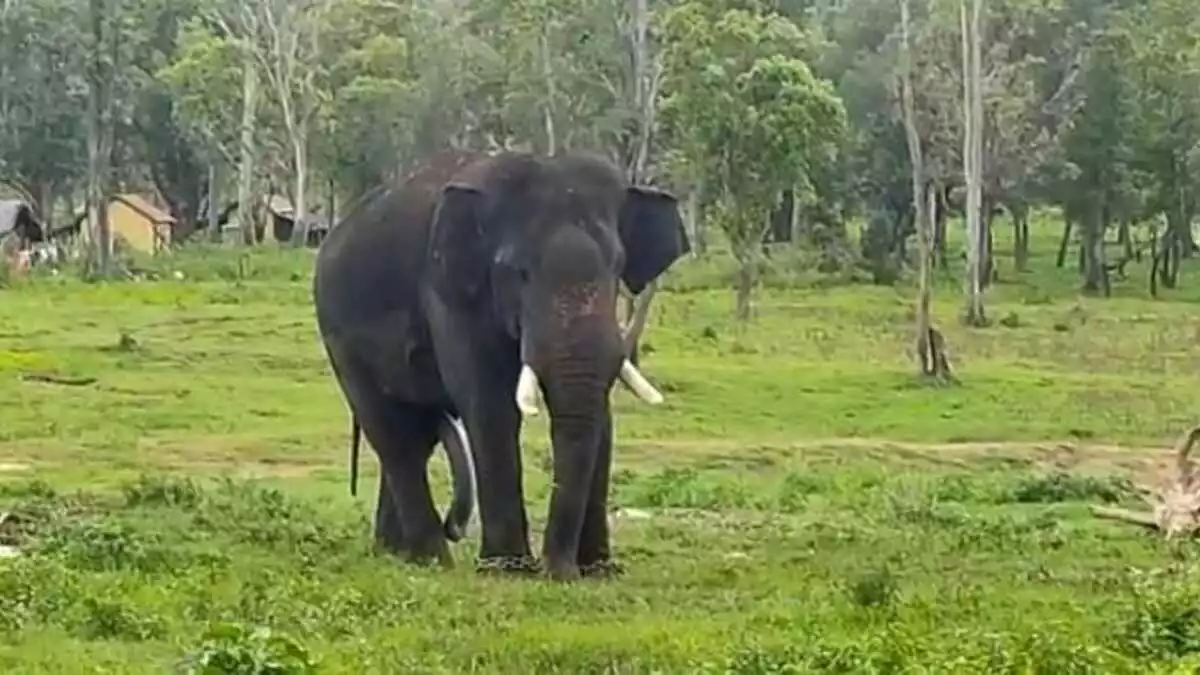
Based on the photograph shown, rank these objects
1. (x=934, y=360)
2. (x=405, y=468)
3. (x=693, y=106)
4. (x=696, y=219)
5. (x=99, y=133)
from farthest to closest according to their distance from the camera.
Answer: (x=99, y=133) < (x=696, y=219) < (x=693, y=106) < (x=934, y=360) < (x=405, y=468)

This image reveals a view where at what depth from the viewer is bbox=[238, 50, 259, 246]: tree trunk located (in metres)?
68.8

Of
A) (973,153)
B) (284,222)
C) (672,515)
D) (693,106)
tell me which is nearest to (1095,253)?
(973,153)

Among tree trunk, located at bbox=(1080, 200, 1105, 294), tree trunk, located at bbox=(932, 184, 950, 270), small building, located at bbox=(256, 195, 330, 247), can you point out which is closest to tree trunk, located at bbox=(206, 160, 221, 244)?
small building, located at bbox=(256, 195, 330, 247)

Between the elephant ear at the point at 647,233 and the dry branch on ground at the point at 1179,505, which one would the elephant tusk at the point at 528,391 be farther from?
the dry branch on ground at the point at 1179,505

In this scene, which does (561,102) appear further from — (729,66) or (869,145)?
(729,66)

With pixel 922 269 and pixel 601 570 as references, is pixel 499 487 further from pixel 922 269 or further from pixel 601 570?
pixel 922 269

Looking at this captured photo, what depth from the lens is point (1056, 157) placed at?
59.2m

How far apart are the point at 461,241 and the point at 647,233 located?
3.94ft

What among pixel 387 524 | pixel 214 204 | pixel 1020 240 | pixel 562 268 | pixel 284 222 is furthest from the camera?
pixel 284 222

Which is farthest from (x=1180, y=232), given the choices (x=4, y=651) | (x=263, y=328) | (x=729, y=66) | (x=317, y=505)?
(x=4, y=651)

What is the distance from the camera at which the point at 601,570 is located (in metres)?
14.1

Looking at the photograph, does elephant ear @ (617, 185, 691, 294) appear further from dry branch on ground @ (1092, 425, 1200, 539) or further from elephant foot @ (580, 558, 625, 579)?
dry branch on ground @ (1092, 425, 1200, 539)

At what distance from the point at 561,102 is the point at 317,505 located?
4537 cm

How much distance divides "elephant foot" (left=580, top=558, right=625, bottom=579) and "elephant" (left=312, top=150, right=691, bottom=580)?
2cm
